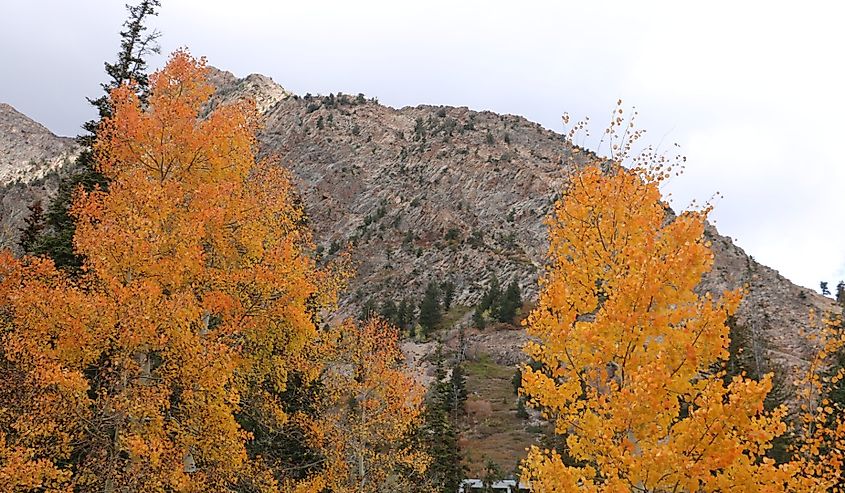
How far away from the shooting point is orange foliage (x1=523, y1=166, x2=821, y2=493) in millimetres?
5781

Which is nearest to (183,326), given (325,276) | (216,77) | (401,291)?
(325,276)

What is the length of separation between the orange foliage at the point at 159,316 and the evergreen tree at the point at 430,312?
227 feet

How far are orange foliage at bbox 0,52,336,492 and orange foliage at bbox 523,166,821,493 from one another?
5233 mm

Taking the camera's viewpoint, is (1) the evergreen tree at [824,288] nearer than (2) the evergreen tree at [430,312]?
No

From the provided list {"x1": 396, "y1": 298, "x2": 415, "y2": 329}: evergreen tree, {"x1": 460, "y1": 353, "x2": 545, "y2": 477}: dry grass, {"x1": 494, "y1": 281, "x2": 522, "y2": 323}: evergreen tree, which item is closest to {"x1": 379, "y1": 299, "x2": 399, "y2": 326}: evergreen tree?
{"x1": 396, "y1": 298, "x2": 415, "y2": 329}: evergreen tree

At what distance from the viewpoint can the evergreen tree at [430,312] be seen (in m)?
81.3

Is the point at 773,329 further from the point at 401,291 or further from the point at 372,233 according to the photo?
the point at 372,233

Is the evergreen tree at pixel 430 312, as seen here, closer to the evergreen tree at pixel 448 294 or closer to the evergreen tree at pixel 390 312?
the evergreen tree at pixel 448 294

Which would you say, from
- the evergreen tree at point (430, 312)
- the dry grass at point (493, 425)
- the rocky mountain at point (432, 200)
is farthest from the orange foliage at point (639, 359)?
the evergreen tree at point (430, 312)

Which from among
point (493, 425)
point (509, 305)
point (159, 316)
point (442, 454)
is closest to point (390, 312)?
point (509, 305)

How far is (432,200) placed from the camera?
112 meters

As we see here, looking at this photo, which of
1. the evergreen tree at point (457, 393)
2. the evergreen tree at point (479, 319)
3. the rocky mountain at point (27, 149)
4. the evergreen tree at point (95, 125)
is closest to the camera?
the evergreen tree at point (95, 125)

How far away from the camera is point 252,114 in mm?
12594

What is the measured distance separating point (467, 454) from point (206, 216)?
42255 mm
